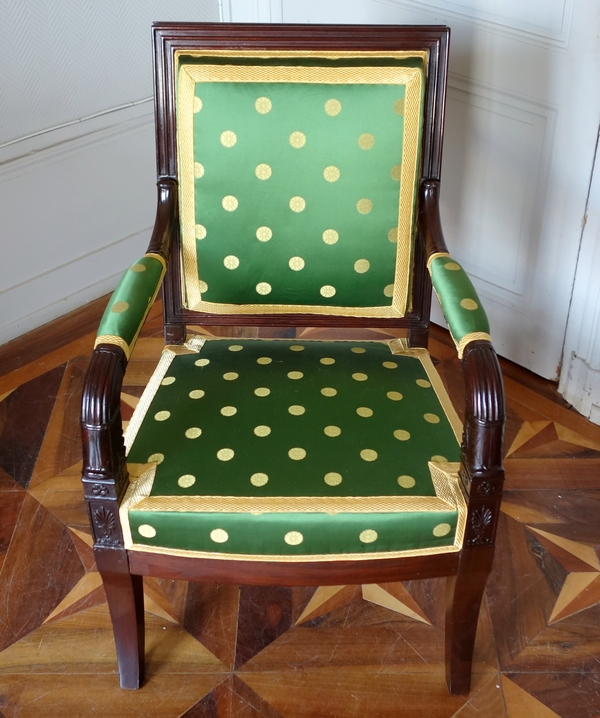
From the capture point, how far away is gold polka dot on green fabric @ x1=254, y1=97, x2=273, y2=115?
121 centimetres

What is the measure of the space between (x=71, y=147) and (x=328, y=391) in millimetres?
1306

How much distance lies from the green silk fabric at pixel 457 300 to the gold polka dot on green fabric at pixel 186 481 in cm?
41

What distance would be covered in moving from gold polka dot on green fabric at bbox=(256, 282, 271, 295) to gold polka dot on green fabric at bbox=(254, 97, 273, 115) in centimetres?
27

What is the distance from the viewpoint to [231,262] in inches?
50.8

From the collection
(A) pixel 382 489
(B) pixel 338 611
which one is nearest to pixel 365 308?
(A) pixel 382 489

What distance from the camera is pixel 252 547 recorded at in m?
1.05

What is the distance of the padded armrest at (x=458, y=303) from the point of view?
1.06m

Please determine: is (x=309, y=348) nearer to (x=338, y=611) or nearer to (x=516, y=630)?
(x=338, y=611)

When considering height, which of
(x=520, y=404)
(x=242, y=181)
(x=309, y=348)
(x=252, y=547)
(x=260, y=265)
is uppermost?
(x=242, y=181)

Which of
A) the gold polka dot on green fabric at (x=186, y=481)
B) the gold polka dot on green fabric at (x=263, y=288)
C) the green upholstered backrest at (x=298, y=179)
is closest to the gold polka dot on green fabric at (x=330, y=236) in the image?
the green upholstered backrest at (x=298, y=179)

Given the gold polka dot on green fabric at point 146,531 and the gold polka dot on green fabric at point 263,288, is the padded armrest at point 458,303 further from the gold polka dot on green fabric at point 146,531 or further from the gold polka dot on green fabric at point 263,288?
the gold polka dot on green fabric at point 146,531

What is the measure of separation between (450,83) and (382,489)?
1.22 m

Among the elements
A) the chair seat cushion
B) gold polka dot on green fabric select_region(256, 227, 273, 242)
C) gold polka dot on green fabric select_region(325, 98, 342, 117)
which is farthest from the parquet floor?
gold polka dot on green fabric select_region(325, 98, 342, 117)

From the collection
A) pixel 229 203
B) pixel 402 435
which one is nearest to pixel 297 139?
pixel 229 203
